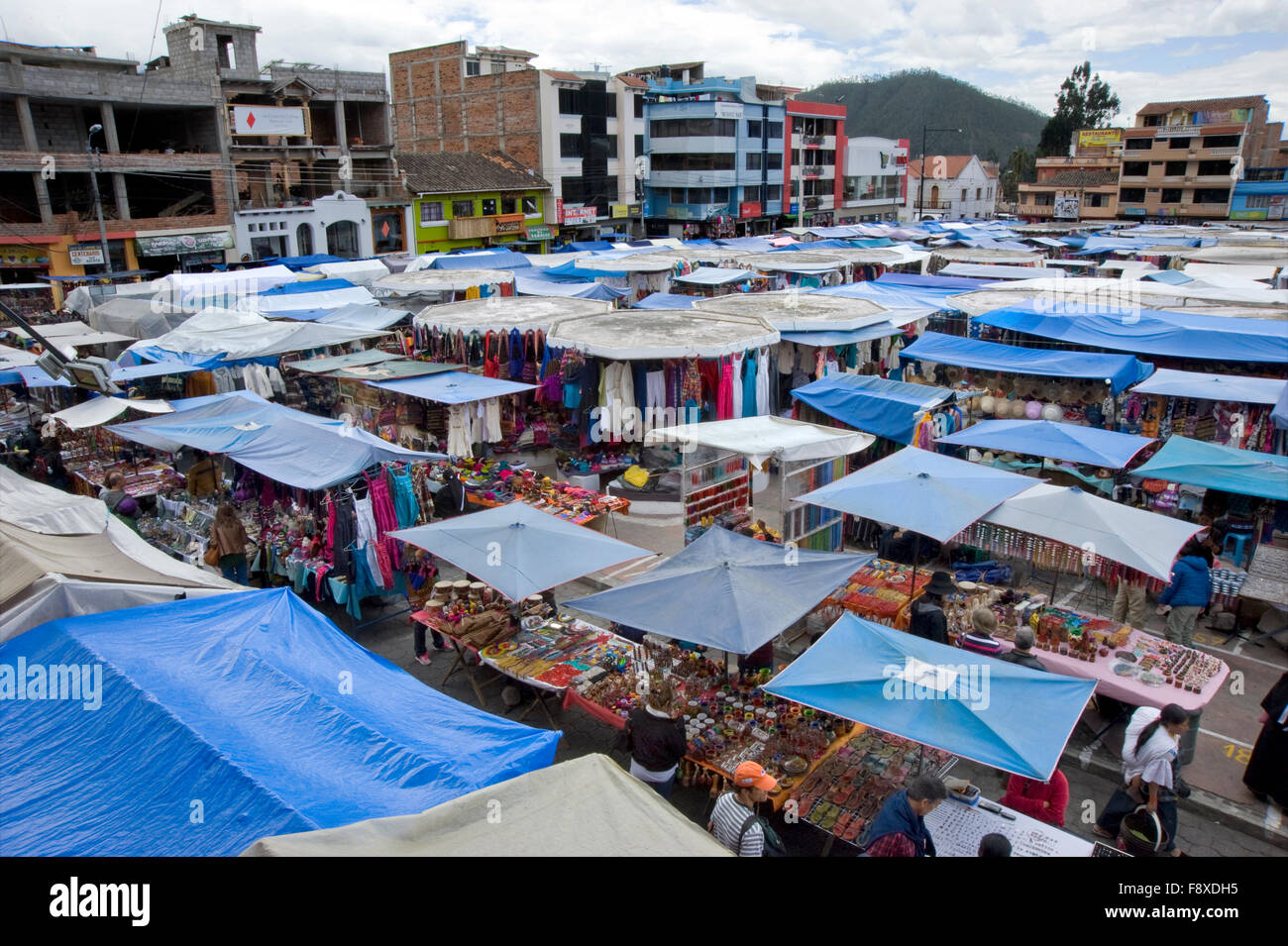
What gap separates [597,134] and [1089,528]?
170ft

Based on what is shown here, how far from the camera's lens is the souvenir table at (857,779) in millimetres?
6270

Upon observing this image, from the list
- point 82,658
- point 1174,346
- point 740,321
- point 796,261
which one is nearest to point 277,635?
point 82,658

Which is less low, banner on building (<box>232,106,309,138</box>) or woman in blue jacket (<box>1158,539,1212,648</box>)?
banner on building (<box>232,106,309,138</box>)

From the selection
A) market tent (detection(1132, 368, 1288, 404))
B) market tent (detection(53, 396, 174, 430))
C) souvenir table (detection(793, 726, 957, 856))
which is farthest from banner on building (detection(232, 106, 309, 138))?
souvenir table (detection(793, 726, 957, 856))

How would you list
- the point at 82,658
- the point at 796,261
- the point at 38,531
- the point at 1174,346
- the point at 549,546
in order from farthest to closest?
the point at 796,261 → the point at 1174,346 → the point at 549,546 → the point at 38,531 → the point at 82,658

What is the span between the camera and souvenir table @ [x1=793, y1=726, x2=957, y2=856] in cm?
627

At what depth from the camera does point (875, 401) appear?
1316 cm

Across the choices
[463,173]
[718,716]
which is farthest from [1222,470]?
[463,173]

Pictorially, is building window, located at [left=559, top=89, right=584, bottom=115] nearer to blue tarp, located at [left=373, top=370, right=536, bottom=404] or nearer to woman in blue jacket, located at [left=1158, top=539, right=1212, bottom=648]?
blue tarp, located at [left=373, top=370, right=536, bottom=404]

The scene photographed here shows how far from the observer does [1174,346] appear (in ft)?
48.9

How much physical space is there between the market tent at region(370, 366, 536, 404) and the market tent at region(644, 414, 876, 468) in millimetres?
3452

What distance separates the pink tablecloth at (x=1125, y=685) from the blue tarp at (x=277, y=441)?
24.8 feet

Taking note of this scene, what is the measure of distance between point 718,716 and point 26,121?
3591 centimetres
